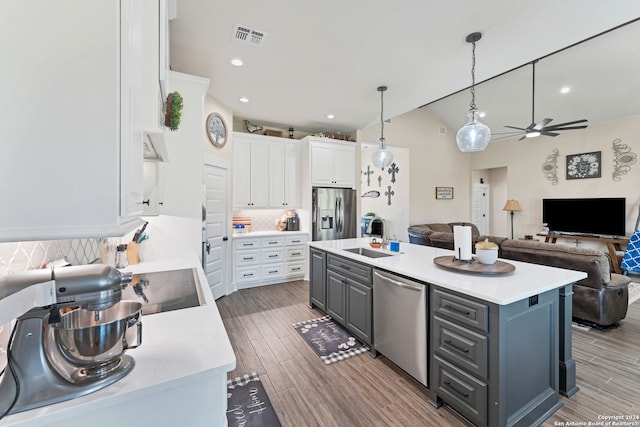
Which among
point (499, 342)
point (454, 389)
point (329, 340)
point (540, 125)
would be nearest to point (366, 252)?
point (329, 340)

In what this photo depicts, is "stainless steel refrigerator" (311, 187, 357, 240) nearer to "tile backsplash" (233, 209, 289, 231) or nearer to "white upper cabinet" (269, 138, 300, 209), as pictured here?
"white upper cabinet" (269, 138, 300, 209)

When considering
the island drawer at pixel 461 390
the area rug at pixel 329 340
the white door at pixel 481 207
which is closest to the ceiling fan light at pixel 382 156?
the area rug at pixel 329 340

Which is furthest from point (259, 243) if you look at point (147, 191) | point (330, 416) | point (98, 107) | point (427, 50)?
point (98, 107)

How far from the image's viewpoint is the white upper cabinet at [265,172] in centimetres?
455

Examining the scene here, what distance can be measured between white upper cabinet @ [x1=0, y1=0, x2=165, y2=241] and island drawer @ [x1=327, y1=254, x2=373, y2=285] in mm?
2090

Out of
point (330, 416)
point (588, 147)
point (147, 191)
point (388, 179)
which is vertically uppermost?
point (588, 147)

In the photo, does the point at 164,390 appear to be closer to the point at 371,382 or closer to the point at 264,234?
the point at 371,382

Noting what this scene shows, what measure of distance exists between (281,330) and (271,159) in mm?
2931

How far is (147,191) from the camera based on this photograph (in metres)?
1.93

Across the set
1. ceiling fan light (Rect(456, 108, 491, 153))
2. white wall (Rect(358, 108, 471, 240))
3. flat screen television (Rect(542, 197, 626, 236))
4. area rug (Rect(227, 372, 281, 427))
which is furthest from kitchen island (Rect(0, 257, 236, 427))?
flat screen television (Rect(542, 197, 626, 236))

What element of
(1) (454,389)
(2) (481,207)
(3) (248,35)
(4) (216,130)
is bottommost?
(1) (454,389)

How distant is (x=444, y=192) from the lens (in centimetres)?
737

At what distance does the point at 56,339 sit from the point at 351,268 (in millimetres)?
2212

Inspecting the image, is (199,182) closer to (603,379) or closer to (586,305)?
(603,379)
